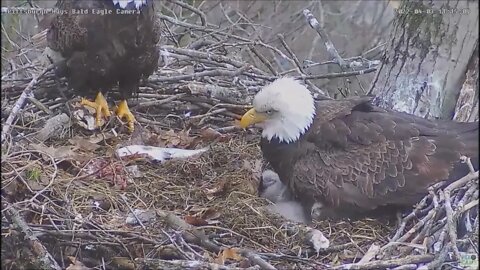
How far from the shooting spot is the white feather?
459 cm

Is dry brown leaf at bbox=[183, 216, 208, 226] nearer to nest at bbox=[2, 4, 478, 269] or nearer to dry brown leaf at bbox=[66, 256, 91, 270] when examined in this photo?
nest at bbox=[2, 4, 478, 269]

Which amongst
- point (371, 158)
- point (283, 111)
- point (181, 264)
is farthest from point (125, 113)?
point (181, 264)

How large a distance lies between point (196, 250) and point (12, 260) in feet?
2.72

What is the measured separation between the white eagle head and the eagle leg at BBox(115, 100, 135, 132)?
0.90 m

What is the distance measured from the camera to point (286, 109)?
4633 mm

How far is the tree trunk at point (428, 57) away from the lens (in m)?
4.40

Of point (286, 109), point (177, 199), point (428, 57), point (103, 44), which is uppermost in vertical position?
point (428, 57)

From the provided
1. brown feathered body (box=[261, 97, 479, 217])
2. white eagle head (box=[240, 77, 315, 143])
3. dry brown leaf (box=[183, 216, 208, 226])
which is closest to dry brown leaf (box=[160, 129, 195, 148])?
white eagle head (box=[240, 77, 315, 143])

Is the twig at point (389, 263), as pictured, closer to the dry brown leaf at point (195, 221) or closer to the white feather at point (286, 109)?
the dry brown leaf at point (195, 221)

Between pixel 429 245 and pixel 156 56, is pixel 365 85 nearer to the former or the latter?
pixel 156 56

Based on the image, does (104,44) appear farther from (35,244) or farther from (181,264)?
(181,264)

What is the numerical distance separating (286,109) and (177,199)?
0.80 m

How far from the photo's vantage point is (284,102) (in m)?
4.65

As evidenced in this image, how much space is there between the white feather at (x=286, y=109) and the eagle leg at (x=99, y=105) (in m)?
1.16
